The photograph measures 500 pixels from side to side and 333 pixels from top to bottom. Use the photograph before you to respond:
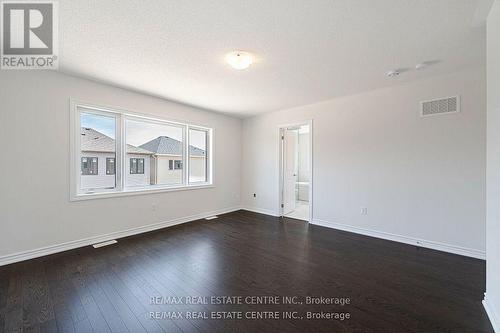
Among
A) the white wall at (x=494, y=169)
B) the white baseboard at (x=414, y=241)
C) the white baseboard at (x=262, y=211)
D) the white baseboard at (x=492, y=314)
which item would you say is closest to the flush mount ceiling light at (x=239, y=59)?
the white wall at (x=494, y=169)

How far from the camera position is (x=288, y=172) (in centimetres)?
519

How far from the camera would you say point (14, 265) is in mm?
2475

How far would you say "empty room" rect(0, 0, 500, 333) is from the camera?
1.71 m

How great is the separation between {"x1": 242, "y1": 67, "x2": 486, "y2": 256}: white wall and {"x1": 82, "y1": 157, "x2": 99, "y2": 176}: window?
384cm

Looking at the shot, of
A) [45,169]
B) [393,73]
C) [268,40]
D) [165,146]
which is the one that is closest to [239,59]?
[268,40]

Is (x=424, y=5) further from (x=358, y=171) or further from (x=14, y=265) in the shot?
(x=14, y=265)

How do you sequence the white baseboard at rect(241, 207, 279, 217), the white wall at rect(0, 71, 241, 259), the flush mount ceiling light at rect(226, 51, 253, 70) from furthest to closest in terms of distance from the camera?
1. the white baseboard at rect(241, 207, 279, 217)
2. the white wall at rect(0, 71, 241, 259)
3. the flush mount ceiling light at rect(226, 51, 253, 70)

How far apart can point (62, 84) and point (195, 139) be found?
2415 millimetres

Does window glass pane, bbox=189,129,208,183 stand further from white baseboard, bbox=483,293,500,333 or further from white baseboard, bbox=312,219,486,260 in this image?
white baseboard, bbox=483,293,500,333


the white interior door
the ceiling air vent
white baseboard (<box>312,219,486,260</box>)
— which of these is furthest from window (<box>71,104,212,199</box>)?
the ceiling air vent

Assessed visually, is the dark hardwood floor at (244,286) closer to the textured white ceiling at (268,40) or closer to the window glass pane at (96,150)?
the window glass pane at (96,150)

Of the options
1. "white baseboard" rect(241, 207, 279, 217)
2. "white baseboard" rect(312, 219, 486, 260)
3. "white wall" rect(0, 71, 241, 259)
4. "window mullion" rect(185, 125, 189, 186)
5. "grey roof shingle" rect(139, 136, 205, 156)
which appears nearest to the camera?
"white wall" rect(0, 71, 241, 259)

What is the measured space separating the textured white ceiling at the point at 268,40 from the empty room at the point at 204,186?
2 cm

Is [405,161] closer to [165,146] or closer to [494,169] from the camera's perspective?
[494,169]
